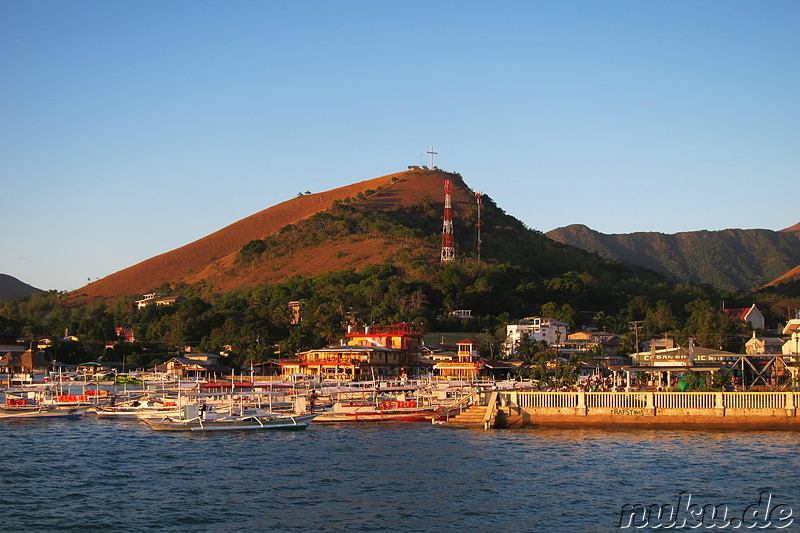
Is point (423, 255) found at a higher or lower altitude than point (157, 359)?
higher

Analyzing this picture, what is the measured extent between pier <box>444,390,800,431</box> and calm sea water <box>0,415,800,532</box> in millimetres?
1300

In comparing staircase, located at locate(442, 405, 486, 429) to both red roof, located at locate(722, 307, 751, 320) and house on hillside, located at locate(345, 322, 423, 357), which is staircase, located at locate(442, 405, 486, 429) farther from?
red roof, located at locate(722, 307, 751, 320)

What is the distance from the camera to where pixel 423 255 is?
178 metres

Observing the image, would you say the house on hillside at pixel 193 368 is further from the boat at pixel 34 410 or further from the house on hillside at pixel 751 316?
the house on hillside at pixel 751 316

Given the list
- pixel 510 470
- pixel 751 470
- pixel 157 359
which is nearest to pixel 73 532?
pixel 510 470

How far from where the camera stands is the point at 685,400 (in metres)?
47.3

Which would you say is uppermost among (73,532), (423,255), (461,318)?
(423,255)

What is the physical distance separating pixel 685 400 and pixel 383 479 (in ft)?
64.2

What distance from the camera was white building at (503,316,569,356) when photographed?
119625 mm

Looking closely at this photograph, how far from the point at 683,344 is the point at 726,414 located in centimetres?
5736

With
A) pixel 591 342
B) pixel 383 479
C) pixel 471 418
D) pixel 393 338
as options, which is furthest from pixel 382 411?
pixel 591 342

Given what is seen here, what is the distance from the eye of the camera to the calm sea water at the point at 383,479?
2838 centimetres

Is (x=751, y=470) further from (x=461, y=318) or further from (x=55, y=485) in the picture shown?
(x=461, y=318)

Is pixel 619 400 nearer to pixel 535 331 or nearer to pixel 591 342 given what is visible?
pixel 591 342
